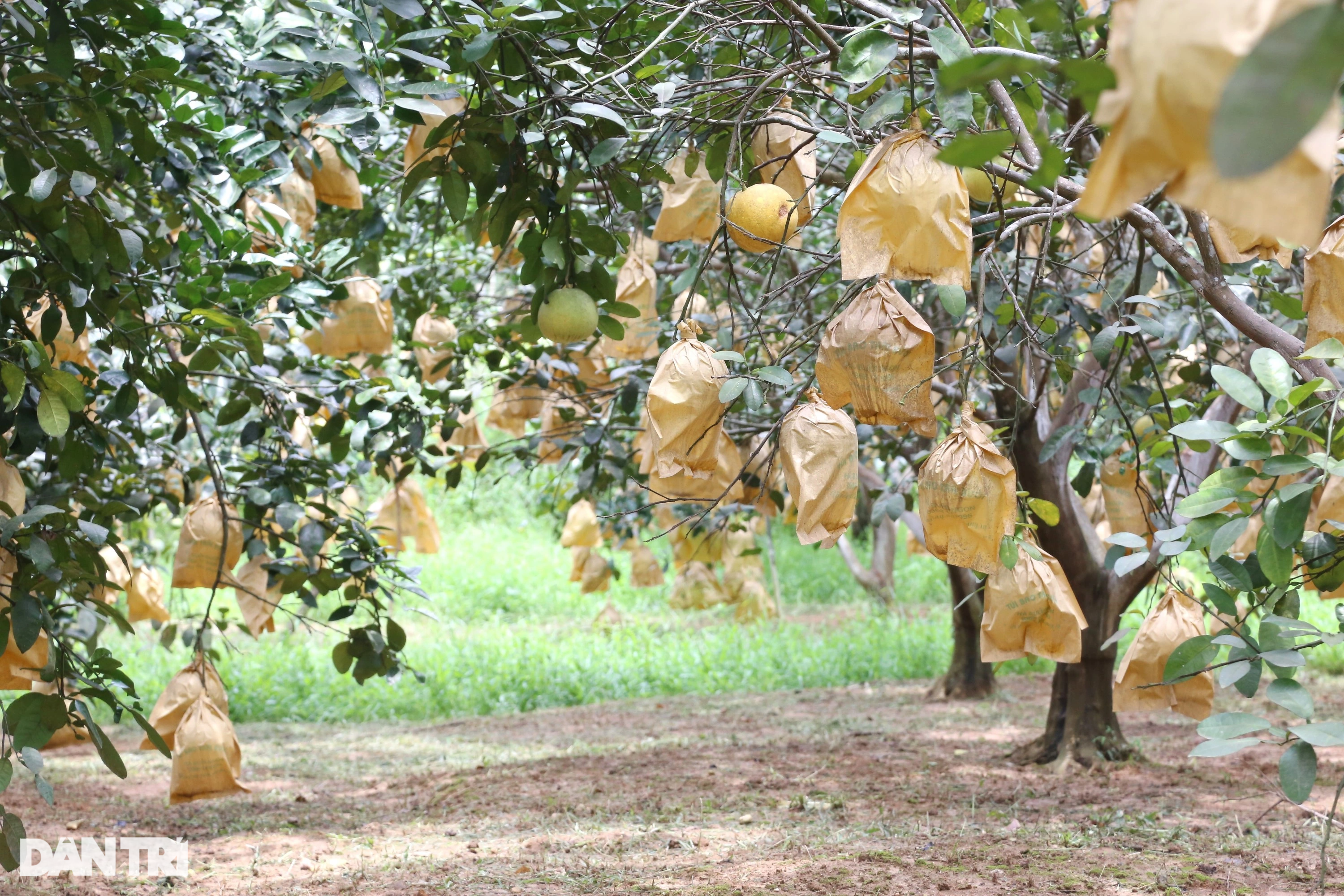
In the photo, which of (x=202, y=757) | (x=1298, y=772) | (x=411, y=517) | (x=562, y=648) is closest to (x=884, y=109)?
(x=1298, y=772)

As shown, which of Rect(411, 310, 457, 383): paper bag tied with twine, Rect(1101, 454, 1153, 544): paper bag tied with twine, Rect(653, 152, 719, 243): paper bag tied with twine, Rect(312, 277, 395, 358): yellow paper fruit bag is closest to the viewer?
Rect(653, 152, 719, 243): paper bag tied with twine

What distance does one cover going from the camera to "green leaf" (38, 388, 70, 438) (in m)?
1.81

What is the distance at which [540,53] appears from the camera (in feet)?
6.66

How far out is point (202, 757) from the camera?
264cm

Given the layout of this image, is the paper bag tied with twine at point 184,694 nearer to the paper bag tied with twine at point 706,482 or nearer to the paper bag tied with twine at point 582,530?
the paper bag tied with twine at point 706,482

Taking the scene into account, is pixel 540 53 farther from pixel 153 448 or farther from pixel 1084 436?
pixel 153 448

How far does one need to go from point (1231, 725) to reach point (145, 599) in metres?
5.08

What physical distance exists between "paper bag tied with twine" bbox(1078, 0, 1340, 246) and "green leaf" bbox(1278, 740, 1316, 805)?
2.74 feet

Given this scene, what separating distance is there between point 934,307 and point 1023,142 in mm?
1863

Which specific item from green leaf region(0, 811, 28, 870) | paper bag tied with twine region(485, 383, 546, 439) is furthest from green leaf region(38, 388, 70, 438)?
paper bag tied with twine region(485, 383, 546, 439)

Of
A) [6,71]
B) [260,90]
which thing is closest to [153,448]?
[6,71]

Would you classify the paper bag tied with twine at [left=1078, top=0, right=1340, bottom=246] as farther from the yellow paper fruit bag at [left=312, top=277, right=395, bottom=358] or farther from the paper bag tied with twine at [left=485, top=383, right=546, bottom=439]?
the paper bag tied with twine at [left=485, top=383, right=546, bottom=439]

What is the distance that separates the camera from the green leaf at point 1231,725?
1166 mm

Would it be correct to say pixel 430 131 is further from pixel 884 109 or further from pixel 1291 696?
pixel 1291 696
